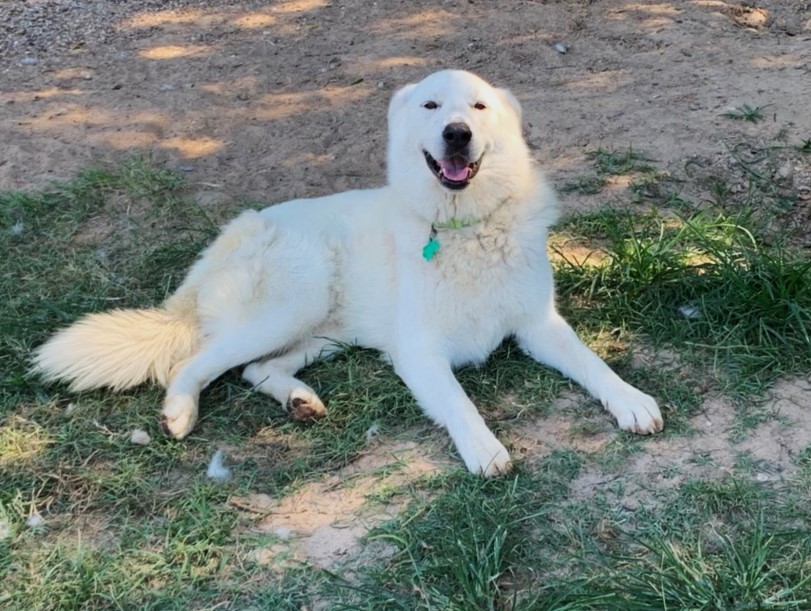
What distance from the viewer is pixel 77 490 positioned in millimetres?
2777

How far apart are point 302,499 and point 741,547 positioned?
4.63ft

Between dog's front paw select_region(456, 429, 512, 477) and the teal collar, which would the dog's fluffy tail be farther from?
dog's front paw select_region(456, 429, 512, 477)

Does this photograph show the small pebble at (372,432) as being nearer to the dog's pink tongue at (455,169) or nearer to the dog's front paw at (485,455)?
the dog's front paw at (485,455)

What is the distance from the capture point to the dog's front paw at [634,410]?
2826mm

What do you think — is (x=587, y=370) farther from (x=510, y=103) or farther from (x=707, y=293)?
(x=510, y=103)

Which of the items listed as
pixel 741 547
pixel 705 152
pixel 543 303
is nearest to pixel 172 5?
pixel 705 152

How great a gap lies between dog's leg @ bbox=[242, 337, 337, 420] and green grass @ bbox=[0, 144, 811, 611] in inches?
2.3

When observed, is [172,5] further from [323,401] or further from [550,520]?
[550,520]

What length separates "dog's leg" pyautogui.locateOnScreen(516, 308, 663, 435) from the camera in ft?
9.33

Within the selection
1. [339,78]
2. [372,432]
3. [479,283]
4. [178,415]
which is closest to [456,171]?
[479,283]

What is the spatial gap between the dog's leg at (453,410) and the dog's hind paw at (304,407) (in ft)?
1.23

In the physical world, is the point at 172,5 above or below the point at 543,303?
above

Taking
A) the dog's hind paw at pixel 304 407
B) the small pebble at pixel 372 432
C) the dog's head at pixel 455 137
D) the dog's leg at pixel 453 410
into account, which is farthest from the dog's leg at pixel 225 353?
the dog's head at pixel 455 137

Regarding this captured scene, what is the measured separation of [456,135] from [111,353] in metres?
1.64
